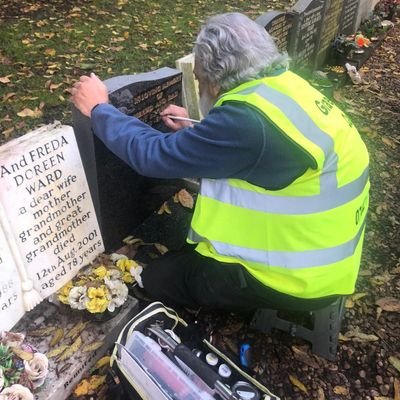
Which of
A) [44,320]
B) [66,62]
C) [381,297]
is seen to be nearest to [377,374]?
[381,297]

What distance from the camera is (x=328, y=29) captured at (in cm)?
596

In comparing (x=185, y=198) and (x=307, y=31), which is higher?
(x=307, y=31)

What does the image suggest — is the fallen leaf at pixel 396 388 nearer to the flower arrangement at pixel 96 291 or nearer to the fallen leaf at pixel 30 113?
the flower arrangement at pixel 96 291

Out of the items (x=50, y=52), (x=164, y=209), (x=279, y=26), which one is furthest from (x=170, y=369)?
(x=50, y=52)

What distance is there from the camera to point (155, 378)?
202cm

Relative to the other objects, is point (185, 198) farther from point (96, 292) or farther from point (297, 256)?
point (297, 256)

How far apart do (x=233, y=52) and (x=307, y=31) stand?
3.60 meters

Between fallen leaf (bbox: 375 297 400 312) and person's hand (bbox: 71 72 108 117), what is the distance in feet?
6.80

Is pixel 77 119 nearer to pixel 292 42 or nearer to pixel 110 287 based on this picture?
pixel 110 287

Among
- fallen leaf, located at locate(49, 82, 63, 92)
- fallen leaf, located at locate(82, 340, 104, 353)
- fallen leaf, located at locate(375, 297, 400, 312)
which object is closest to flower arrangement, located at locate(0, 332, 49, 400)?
fallen leaf, located at locate(82, 340, 104, 353)

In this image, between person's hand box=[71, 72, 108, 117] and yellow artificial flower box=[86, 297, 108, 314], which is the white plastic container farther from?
person's hand box=[71, 72, 108, 117]

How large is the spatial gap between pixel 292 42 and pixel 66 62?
2578mm

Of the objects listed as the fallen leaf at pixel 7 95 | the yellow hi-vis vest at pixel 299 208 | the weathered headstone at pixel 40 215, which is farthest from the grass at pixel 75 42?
the yellow hi-vis vest at pixel 299 208

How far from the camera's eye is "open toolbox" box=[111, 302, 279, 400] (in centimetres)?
192
